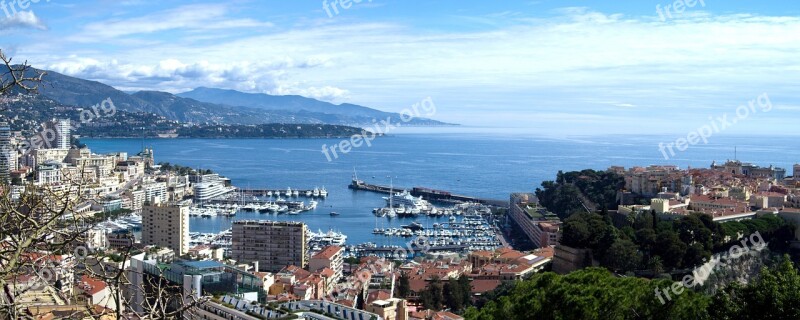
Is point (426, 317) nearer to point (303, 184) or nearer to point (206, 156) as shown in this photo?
point (303, 184)

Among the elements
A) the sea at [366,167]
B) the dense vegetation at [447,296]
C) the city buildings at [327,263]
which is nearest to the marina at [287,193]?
the sea at [366,167]

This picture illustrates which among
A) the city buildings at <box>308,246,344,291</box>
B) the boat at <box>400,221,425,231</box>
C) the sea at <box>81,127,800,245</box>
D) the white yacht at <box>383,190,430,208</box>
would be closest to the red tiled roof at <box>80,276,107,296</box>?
the city buildings at <box>308,246,344,291</box>

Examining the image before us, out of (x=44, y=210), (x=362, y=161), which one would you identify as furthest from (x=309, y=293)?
(x=362, y=161)

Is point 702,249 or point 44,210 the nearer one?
point 44,210

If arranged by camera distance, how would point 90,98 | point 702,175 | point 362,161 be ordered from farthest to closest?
point 90,98
point 362,161
point 702,175

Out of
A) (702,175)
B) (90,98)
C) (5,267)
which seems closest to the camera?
(5,267)

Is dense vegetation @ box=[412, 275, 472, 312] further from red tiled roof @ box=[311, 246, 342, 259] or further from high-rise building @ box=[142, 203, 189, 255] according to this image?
high-rise building @ box=[142, 203, 189, 255]

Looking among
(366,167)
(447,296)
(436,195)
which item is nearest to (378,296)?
(447,296)
